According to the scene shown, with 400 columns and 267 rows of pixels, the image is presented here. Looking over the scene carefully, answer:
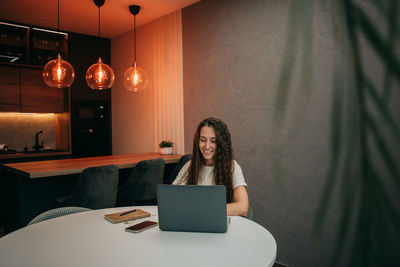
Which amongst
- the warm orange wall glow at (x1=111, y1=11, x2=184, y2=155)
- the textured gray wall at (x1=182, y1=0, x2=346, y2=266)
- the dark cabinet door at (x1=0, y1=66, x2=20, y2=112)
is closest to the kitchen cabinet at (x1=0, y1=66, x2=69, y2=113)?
the dark cabinet door at (x1=0, y1=66, x2=20, y2=112)

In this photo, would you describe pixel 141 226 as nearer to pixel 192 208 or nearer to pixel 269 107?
pixel 192 208

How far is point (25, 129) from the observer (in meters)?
5.09

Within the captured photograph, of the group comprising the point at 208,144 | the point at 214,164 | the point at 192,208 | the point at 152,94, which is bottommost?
the point at 192,208

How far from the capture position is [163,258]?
114 cm

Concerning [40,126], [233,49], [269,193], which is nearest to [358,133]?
[269,193]

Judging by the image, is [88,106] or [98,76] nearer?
[98,76]

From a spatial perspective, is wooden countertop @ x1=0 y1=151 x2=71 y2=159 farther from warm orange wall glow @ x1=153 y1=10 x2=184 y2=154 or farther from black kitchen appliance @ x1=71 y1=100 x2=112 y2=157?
warm orange wall glow @ x1=153 y1=10 x2=184 y2=154

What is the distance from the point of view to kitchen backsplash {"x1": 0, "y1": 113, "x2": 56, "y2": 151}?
490 cm

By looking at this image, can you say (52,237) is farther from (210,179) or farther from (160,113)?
(160,113)

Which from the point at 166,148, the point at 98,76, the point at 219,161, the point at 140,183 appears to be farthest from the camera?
the point at 166,148

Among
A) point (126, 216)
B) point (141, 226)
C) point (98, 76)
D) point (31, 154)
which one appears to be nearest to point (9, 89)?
point (31, 154)

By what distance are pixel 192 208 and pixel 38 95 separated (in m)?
4.49

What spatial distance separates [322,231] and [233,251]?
6.02 ft

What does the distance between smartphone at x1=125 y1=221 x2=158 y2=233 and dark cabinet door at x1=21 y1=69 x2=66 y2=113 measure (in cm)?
412
